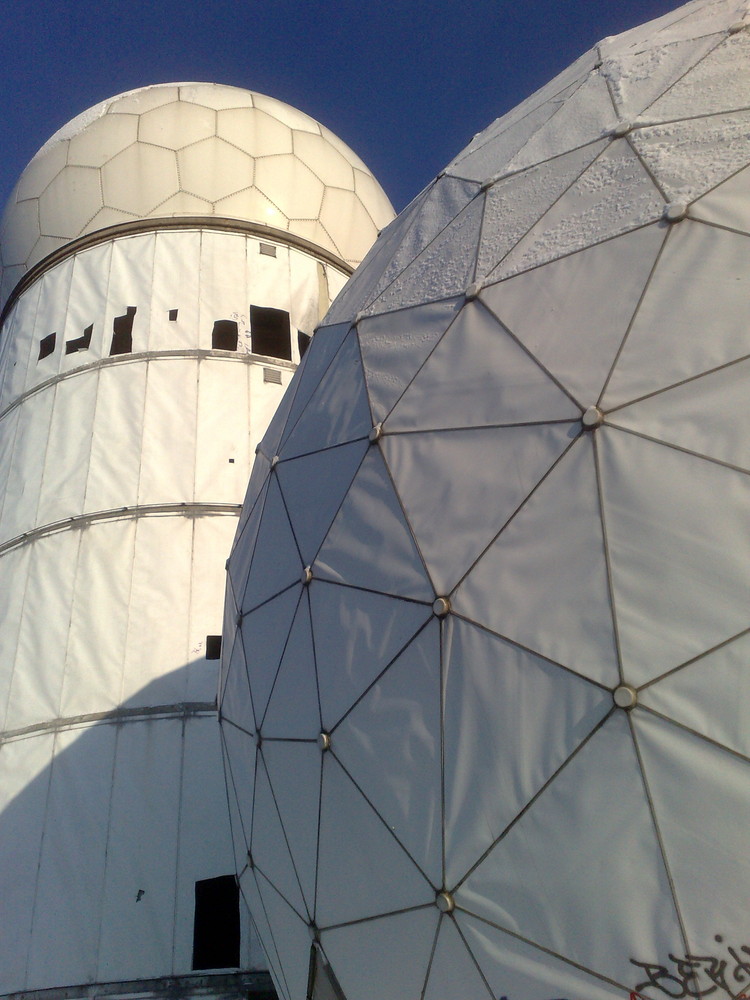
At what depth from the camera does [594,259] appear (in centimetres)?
490

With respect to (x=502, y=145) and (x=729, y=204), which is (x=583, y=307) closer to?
(x=729, y=204)

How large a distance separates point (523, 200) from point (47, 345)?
9.60m

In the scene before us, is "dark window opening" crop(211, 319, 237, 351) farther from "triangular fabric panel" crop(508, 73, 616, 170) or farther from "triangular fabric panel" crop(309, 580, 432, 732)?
"triangular fabric panel" crop(309, 580, 432, 732)

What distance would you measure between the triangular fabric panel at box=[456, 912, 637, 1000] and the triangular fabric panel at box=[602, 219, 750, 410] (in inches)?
112

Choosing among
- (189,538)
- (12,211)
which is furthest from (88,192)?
(189,538)

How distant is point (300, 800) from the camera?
5.40m

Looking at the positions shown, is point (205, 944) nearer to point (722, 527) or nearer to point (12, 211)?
point (722, 527)

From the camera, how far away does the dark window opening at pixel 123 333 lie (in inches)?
488

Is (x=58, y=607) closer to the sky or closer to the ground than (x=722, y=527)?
closer to the sky

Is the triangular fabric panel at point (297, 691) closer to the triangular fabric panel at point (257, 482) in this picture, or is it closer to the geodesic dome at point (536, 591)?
the geodesic dome at point (536, 591)

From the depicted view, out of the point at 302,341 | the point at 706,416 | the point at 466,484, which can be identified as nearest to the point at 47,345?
the point at 302,341

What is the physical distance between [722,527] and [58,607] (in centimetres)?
898

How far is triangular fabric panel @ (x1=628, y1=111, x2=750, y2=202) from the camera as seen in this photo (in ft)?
15.6

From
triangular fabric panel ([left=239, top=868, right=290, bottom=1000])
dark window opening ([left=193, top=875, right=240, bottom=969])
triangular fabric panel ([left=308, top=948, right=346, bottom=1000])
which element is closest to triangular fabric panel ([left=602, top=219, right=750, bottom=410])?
triangular fabric panel ([left=308, top=948, right=346, bottom=1000])
